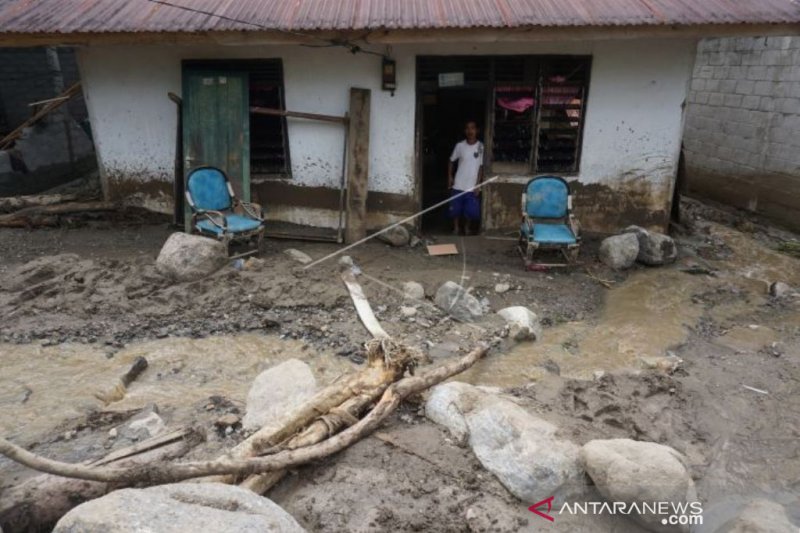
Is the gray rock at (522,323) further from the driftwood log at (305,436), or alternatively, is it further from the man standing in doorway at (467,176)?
the man standing in doorway at (467,176)

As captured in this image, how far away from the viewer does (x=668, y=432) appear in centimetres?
455

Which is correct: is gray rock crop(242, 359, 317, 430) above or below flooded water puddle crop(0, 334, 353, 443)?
above

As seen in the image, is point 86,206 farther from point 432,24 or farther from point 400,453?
point 400,453

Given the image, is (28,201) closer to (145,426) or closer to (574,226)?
(145,426)

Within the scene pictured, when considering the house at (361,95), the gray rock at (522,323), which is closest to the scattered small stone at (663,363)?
the gray rock at (522,323)

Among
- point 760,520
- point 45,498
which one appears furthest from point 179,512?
point 760,520

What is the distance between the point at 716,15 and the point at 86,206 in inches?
362

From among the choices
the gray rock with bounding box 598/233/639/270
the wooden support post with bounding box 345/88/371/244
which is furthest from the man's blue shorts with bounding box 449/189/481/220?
the gray rock with bounding box 598/233/639/270

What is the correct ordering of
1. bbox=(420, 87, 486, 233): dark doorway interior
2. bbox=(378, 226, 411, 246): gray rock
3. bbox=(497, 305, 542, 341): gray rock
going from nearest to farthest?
bbox=(497, 305, 542, 341): gray rock < bbox=(378, 226, 411, 246): gray rock < bbox=(420, 87, 486, 233): dark doorway interior

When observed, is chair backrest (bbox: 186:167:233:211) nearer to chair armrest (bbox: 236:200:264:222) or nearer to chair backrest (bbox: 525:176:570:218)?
chair armrest (bbox: 236:200:264:222)

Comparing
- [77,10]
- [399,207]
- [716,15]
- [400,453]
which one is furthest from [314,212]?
[716,15]

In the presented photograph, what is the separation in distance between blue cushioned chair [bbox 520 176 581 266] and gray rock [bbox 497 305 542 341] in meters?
1.53

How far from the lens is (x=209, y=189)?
25.9 ft

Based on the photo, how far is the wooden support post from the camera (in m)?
8.08
